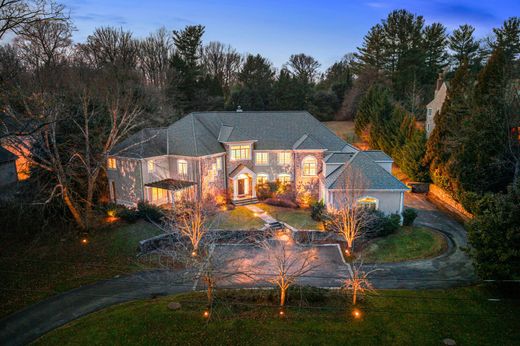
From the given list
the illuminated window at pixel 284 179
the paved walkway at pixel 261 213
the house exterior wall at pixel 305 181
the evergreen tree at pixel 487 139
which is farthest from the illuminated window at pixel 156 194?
the evergreen tree at pixel 487 139

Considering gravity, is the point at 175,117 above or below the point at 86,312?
above

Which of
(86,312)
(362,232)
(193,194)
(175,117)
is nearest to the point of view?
(86,312)

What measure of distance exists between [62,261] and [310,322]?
1540cm

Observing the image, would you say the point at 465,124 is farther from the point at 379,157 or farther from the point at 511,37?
the point at 511,37

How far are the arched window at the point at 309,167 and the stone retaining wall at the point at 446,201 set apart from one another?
452 inches

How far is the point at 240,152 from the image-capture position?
30.8 meters

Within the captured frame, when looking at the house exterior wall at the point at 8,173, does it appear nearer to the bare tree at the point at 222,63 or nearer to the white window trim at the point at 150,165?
the white window trim at the point at 150,165

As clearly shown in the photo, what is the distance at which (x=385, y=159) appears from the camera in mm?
28984

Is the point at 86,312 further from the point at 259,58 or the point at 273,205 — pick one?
the point at 259,58

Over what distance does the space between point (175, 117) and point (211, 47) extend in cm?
2350

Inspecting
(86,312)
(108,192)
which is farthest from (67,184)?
(86,312)

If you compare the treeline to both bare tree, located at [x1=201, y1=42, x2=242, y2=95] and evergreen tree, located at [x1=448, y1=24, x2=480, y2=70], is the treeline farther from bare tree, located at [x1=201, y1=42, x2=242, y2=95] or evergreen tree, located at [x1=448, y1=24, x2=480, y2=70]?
bare tree, located at [x1=201, y1=42, x2=242, y2=95]

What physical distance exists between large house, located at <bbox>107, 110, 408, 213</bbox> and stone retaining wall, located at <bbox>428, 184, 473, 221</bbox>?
6.04m

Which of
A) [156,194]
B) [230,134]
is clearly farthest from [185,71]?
[156,194]
